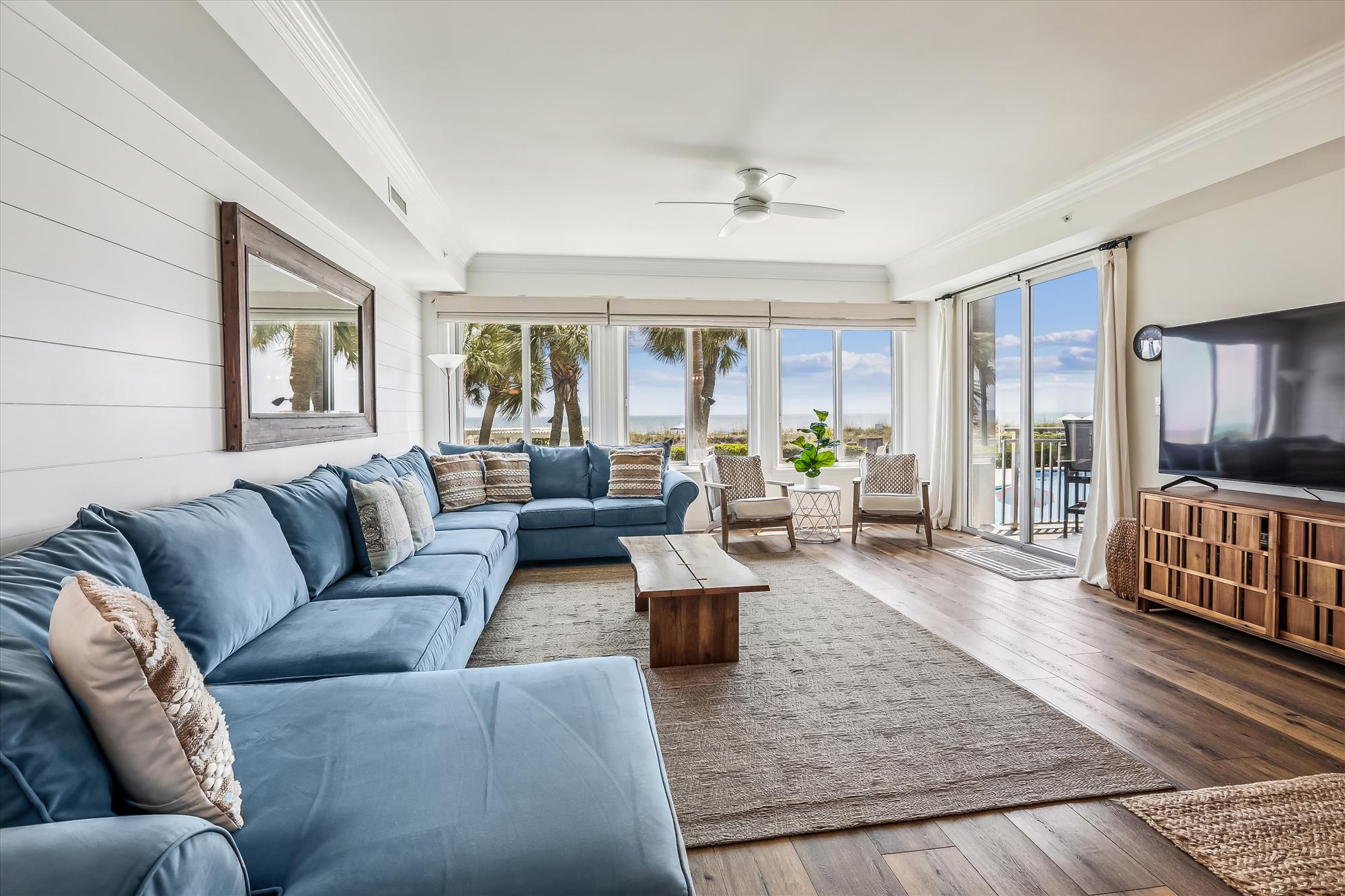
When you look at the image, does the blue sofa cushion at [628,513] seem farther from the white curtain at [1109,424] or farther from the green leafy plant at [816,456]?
the white curtain at [1109,424]

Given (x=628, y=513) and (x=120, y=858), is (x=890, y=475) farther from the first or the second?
(x=120, y=858)

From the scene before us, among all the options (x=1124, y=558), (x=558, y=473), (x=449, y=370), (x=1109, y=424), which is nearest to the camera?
(x=1124, y=558)

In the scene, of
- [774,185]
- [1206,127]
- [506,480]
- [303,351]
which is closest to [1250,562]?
[1206,127]

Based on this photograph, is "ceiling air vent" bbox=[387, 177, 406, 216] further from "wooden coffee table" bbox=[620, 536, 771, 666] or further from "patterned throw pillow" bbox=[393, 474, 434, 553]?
"wooden coffee table" bbox=[620, 536, 771, 666]

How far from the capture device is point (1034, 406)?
17.0 ft

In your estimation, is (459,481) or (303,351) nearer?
(303,351)

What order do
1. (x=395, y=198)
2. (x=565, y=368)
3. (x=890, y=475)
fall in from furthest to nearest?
(x=565, y=368) < (x=890, y=475) < (x=395, y=198)

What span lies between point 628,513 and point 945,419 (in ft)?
11.3

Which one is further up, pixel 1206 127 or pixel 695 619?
pixel 1206 127

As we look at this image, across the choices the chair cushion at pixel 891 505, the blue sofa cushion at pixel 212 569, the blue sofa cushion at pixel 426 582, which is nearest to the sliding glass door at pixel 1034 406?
the chair cushion at pixel 891 505

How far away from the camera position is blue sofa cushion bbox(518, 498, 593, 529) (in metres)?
4.75

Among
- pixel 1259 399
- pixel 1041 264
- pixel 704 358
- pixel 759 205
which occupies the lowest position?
pixel 1259 399

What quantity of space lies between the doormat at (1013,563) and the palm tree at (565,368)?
3.60 m

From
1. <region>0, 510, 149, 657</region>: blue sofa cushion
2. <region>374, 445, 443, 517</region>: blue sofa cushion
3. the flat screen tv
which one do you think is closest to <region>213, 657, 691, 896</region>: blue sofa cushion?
<region>0, 510, 149, 657</region>: blue sofa cushion
